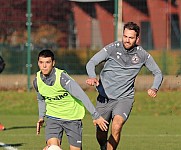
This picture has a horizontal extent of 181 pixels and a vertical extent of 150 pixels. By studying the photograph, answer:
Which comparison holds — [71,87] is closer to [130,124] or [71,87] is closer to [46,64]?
[46,64]

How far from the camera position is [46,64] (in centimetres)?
1051

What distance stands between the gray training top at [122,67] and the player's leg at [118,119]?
12 cm

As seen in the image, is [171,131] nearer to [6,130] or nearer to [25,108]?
[6,130]

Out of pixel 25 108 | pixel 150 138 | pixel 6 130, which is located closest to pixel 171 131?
pixel 150 138

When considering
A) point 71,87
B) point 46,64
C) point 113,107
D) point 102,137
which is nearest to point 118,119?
point 113,107

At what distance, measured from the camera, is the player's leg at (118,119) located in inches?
463

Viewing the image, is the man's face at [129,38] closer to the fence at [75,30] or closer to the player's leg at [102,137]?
the player's leg at [102,137]

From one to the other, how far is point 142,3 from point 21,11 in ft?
12.1

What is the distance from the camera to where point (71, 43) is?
24.5 meters

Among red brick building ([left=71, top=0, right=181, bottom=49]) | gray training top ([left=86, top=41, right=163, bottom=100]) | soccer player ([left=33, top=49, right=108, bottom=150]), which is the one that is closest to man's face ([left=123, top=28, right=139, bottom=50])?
gray training top ([left=86, top=41, right=163, bottom=100])

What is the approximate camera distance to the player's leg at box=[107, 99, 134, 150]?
11.8 metres

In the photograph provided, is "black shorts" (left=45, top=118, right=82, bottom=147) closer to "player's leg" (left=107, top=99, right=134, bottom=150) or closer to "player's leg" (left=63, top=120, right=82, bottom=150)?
"player's leg" (left=63, top=120, right=82, bottom=150)

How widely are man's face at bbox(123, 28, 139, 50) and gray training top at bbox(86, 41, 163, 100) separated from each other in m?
0.17

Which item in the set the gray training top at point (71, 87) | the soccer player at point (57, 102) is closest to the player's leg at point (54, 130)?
the soccer player at point (57, 102)
